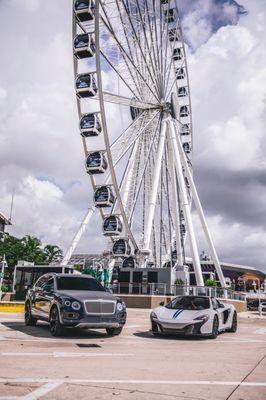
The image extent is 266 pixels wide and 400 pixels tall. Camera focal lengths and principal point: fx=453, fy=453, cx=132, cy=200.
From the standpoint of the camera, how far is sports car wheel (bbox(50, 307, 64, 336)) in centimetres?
1111

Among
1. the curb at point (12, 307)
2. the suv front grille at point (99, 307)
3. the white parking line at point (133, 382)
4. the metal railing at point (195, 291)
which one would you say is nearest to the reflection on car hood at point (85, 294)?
the suv front grille at point (99, 307)

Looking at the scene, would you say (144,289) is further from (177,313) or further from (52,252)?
(52,252)

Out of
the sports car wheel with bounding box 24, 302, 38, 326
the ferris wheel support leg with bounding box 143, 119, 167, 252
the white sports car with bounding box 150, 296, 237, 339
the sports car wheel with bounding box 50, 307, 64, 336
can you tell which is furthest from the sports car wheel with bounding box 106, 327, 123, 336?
the ferris wheel support leg with bounding box 143, 119, 167, 252

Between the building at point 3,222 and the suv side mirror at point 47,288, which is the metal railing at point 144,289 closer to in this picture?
the suv side mirror at point 47,288

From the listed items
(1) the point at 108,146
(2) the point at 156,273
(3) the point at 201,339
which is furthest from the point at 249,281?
(3) the point at 201,339

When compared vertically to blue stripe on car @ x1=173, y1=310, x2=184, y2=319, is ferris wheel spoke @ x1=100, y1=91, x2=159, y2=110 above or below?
above

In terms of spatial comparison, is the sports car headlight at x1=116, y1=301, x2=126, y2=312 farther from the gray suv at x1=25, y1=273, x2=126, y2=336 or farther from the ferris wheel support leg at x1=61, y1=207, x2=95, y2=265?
the ferris wheel support leg at x1=61, y1=207, x2=95, y2=265

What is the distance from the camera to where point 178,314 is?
40.3ft

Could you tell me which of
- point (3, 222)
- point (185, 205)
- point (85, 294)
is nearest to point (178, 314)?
point (85, 294)

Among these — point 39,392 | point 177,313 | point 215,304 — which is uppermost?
point 215,304

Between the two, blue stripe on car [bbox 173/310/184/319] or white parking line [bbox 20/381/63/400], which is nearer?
white parking line [bbox 20/381/63/400]

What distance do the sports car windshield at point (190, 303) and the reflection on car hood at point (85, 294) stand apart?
7.57 feet

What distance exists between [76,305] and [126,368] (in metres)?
3.99

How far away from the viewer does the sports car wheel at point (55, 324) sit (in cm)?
1111
